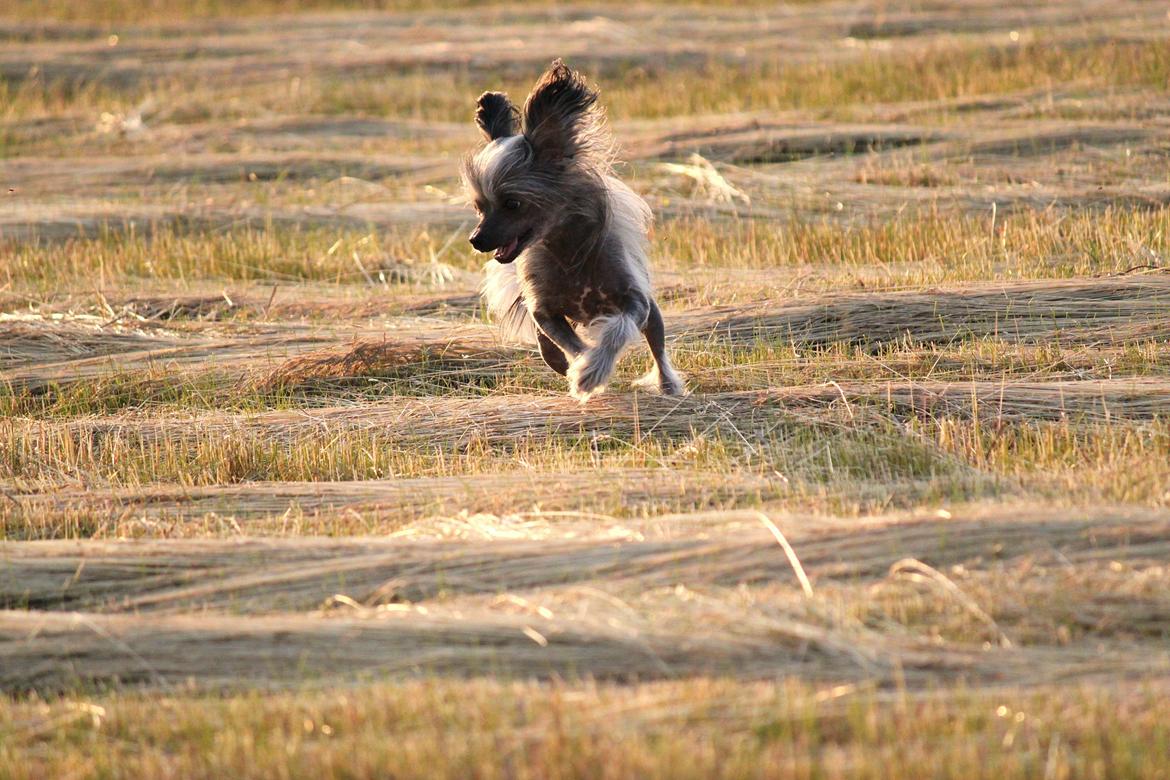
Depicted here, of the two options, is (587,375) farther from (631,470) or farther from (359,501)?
(359,501)

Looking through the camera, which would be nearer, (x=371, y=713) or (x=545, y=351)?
(x=371, y=713)

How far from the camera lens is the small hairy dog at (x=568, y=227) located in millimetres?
6715

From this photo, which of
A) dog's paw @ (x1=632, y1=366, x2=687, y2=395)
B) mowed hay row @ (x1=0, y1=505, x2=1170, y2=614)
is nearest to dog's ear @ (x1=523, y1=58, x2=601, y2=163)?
dog's paw @ (x1=632, y1=366, x2=687, y2=395)

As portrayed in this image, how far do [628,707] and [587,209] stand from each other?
3.57 meters

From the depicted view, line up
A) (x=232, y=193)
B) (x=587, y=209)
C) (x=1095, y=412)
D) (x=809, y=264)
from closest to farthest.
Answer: (x=1095, y=412)
(x=587, y=209)
(x=809, y=264)
(x=232, y=193)

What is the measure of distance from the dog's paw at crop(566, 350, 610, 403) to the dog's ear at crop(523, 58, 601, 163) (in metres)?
0.92

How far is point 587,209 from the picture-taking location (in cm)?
691

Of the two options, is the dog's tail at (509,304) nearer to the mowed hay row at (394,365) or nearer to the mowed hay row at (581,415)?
the mowed hay row at (394,365)

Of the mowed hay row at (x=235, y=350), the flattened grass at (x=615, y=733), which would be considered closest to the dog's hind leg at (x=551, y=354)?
the mowed hay row at (x=235, y=350)

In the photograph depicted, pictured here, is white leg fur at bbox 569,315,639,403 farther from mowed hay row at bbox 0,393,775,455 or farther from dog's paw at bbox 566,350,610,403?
mowed hay row at bbox 0,393,775,455

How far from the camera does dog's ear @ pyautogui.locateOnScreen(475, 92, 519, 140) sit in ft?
23.2

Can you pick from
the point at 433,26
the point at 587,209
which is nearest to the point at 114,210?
the point at 587,209

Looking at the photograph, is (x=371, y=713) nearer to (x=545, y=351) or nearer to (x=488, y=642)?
(x=488, y=642)

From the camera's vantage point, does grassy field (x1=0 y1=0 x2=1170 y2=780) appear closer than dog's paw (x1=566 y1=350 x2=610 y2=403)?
Yes
